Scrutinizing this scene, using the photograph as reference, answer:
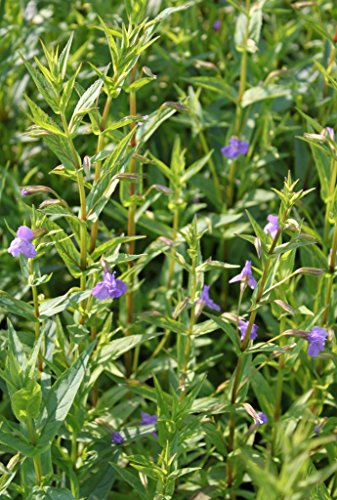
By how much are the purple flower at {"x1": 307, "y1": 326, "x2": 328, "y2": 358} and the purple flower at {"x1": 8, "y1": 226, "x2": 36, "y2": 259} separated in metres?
0.82

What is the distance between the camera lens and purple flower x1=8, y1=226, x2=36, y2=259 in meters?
2.06

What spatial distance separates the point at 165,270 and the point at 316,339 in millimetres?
905

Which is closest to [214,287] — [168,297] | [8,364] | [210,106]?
[168,297]

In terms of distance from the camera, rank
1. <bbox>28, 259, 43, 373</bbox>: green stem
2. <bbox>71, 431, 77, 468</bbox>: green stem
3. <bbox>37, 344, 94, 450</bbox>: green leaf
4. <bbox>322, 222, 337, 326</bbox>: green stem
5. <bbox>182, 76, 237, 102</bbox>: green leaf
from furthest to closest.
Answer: <bbox>182, 76, 237, 102</bbox>: green leaf
<bbox>322, 222, 337, 326</bbox>: green stem
<bbox>71, 431, 77, 468</bbox>: green stem
<bbox>28, 259, 43, 373</bbox>: green stem
<bbox>37, 344, 94, 450</bbox>: green leaf

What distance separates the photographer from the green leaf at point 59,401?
2.01 metres

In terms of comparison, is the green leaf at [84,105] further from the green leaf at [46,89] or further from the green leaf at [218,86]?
the green leaf at [218,86]

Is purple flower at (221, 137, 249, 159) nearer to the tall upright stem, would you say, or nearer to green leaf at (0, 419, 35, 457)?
the tall upright stem

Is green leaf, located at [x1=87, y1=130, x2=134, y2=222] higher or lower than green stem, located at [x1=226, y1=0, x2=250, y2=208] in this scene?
higher

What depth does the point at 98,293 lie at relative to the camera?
2205 mm

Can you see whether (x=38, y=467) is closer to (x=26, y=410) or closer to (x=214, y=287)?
(x=26, y=410)

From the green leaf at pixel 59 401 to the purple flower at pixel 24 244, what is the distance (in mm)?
303

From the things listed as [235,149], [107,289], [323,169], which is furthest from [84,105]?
[235,149]

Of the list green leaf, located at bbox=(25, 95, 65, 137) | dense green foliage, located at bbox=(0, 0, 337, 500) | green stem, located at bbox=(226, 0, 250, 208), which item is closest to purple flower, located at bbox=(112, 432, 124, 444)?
dense green foliage, located at bbox=(0, 0, 337, 500)

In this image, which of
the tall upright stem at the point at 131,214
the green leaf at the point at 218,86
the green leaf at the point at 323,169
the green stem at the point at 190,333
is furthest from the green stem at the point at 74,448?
the green leaf at the point at 218,86
